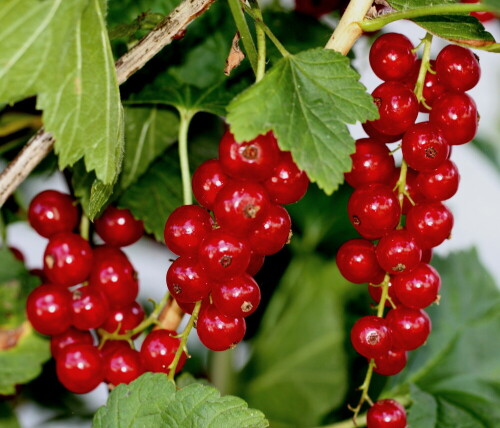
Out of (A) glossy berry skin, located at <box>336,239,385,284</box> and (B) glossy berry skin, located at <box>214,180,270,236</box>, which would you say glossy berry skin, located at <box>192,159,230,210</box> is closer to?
(B) glossy berry skin, located at <box>214,180,270,236</box>

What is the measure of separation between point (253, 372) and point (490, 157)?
0.44 m

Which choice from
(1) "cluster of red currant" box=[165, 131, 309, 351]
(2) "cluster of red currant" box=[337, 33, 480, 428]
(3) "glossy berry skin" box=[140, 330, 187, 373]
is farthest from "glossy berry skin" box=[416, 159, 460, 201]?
(3) "glossy berry skin" box=[140, 330, 187, 373]

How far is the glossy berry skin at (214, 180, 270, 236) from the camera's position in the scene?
45 centimetres

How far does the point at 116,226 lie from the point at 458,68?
1.01 feet

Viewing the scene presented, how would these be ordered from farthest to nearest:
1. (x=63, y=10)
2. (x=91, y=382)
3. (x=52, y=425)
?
1. (x=52, y=425)
2. (x=91, y=382)
3. (x=63, y=10)

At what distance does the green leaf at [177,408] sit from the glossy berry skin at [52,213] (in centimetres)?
17

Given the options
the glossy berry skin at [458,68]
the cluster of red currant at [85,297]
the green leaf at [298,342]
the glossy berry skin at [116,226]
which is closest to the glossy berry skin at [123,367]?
the cluster of red currant at [85,297]

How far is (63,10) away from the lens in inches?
16.5

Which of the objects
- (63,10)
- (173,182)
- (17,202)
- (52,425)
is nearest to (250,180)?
(63,10)

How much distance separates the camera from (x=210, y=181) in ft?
1.55

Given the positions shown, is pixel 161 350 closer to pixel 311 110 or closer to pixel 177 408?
pixel 177 408

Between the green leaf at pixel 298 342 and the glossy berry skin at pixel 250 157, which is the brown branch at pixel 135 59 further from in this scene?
the green leaf at pixel 298 342

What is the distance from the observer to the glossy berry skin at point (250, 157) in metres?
0.44

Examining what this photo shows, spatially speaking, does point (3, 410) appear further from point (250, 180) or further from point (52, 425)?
point (250, 180)
